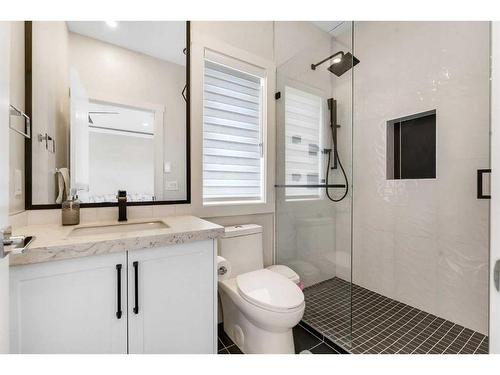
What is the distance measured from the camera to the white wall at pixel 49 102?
3.96 ft

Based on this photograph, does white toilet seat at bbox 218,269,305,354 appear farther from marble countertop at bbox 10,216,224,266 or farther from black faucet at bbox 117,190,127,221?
black faucet at bbox 117,190,127,221

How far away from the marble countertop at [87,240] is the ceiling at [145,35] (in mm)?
1080

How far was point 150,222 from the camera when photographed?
139 cm

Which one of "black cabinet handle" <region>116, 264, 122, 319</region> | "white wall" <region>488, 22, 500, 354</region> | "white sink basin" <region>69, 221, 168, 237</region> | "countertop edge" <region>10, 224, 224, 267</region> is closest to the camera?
"white wall" <region>488, 22, 500, 354</region>

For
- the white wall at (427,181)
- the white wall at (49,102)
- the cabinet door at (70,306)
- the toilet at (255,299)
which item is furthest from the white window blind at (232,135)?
the white wall at (427,181)

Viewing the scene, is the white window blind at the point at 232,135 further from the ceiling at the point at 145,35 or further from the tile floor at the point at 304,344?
the tile floor at the point at 304,344

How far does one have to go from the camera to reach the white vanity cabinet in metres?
0.82

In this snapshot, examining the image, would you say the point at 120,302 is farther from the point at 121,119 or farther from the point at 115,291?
the point at 121,119

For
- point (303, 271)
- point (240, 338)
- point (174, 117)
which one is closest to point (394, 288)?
point (303, 271)

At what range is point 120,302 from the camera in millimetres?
939

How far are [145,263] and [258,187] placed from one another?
119 cm

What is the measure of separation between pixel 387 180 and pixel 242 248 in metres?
1.44

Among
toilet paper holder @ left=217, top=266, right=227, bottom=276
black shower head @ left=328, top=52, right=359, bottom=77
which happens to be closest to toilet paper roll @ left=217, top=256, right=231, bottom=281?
toilet paper holder @ left=217, top=266, right=227, bottom=276
